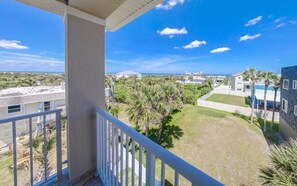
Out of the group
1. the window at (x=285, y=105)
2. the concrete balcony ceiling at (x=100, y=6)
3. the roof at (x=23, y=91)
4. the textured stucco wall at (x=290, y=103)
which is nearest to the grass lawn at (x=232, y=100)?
the window at (x=285, y=105)

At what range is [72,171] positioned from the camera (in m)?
1.79

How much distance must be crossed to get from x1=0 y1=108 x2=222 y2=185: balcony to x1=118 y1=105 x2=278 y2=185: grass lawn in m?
7.25

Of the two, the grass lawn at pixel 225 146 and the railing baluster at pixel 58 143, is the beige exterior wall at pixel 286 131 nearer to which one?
the grass lawn at pixel 225 146

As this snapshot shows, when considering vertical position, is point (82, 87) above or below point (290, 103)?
above

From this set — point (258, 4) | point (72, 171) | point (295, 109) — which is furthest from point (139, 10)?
point (258, 4)

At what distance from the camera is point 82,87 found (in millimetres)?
1825

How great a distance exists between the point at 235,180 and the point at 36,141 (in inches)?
324

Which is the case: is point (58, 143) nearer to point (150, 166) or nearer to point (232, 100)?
point (150, 166)

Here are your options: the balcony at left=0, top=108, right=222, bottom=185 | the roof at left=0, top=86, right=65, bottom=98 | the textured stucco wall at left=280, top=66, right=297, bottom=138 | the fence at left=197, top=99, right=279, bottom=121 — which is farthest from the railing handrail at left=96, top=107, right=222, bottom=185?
the fence at left=197, top=99, right=279, bottom=121

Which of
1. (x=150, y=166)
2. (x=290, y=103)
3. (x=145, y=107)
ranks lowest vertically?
(x=145, y=107)

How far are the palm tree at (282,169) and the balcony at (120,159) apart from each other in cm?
336

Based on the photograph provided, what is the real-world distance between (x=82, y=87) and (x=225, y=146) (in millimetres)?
10501

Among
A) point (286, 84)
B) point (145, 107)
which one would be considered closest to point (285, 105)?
point (286, 84)

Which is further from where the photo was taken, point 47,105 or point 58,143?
point 47,105
